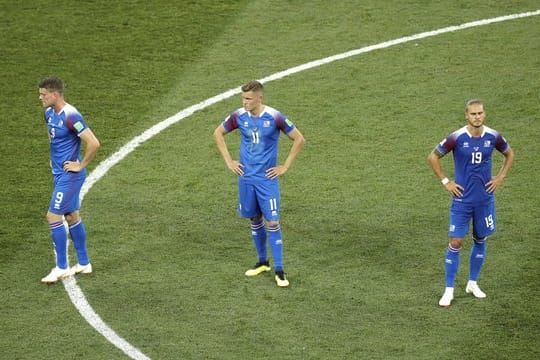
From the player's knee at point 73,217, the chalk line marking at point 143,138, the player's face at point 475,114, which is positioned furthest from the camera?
the player's knee at point 73,217

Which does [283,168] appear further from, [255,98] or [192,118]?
[192,118]

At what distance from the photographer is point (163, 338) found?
38.2 ft

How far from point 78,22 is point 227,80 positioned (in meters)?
3.19

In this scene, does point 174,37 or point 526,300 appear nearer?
point 526,300

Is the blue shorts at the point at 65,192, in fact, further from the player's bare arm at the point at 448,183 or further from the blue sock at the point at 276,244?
the player's bare arm at the point at 448,183

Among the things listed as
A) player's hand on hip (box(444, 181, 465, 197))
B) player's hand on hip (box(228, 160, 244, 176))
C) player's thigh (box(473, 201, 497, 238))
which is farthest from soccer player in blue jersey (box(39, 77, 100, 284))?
player's thigh (box(473, 201, 497, 238))

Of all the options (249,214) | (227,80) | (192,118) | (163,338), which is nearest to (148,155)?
(192,118)

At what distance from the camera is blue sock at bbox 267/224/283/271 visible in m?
12.7

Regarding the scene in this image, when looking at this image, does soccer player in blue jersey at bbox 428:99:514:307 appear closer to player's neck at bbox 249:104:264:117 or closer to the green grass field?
the green grass field

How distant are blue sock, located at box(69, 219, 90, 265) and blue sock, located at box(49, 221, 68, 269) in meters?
0.12

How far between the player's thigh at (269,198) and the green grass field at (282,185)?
0.77 m

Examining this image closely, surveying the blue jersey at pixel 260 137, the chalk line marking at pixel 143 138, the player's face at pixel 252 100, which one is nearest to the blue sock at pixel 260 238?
the blue jersey at pixel 260 137

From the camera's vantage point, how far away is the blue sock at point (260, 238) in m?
12.9

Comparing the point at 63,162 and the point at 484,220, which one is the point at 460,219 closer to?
the point at 484,220
